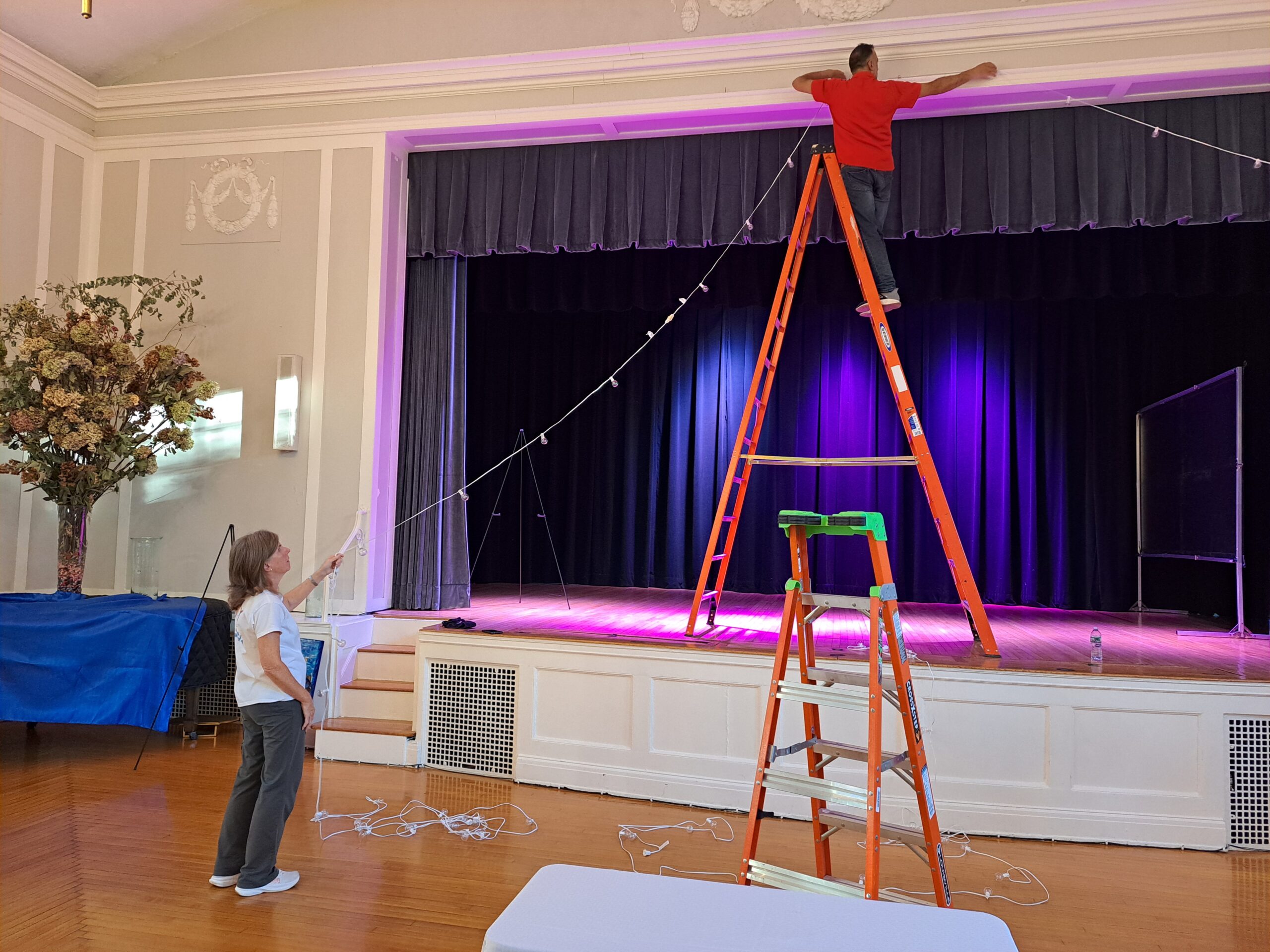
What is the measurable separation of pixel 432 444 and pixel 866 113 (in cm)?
314

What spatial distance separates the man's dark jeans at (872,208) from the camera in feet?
14.6

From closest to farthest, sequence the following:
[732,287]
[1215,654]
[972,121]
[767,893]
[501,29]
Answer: [767,893]
[1215,654]
[972,121]
[501,29]
[732,287]

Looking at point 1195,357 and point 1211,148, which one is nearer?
point 1211,148

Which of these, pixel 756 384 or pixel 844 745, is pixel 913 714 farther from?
pixel 756 384

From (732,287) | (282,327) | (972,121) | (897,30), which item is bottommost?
(282,327)

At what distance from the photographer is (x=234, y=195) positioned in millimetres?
5746

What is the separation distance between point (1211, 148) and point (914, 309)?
262 cm

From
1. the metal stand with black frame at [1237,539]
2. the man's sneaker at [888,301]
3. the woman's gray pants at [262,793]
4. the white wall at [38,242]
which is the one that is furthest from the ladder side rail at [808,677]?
the white wall at [38,242]

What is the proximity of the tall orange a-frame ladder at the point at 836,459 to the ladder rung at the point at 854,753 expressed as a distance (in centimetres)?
147

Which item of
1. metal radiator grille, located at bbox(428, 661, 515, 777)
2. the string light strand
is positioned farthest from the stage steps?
the string light strand

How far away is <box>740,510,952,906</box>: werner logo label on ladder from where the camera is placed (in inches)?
90.9

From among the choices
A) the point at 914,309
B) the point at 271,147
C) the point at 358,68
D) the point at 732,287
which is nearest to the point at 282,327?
the point at 271,147

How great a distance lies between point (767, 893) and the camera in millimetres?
1483

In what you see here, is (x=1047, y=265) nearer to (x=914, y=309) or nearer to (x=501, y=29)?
(x=914, y=309)
